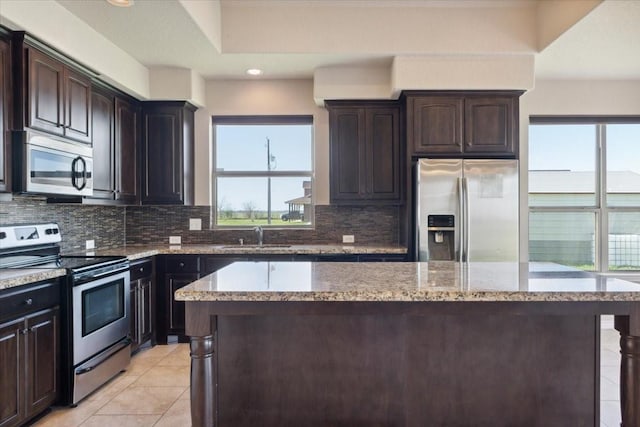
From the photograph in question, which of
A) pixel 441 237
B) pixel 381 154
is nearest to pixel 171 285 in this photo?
pixel 381 154

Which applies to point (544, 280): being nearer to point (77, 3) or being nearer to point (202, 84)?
point (77, 3)

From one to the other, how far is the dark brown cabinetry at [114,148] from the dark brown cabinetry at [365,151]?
1957 millimetres

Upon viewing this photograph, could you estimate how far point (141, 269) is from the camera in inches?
144

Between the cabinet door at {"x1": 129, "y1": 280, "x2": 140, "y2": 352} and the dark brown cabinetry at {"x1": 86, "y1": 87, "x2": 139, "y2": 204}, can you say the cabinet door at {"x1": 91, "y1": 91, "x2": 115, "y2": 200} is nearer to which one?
the dark brown cabinetry at {"x1": 86, "y1": 87, "x2": 139, "y2": 204}

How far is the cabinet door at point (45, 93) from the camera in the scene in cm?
263

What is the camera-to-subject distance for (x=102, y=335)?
297 centimetres

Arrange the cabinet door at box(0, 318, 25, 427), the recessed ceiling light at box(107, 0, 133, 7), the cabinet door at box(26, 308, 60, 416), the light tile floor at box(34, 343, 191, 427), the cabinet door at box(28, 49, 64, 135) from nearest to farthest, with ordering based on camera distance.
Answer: the cabinet door at box(0, 318, 25, 427)
the cabinet door at box(26, 308, 60, 416)
the light tile floor at box(34, 343, 191, 427)
the cabinet door at box(28, 49, 64, 135)
the recessed ceiling light at box(107, 0, 133, 7)

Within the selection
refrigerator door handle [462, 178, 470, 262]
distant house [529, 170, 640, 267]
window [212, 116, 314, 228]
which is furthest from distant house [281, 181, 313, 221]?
distant house [529, 170, 640, 267]

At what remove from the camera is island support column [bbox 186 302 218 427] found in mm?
1741

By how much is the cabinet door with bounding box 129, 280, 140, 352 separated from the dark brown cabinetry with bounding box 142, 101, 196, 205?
1031mm

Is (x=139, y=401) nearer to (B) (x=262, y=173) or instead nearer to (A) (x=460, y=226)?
(B) (x=262, y=173)

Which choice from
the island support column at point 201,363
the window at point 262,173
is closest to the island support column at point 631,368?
the island support column at point 201,363

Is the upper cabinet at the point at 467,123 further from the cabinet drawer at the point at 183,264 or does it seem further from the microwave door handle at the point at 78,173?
the microwave door handle at the point at 78,173

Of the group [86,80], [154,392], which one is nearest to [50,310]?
[154,392]
